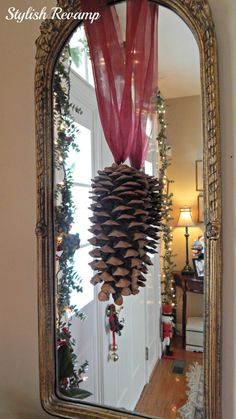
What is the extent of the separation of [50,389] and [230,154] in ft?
2.60

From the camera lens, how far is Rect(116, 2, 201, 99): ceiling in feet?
2.31

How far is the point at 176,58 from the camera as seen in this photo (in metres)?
0.73

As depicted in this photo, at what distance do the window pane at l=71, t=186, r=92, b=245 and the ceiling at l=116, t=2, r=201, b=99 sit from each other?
0.34m

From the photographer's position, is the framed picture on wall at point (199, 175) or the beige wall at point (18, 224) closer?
the framed picture on wall at point (199, 175)

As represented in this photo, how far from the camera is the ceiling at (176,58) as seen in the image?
0.71 m

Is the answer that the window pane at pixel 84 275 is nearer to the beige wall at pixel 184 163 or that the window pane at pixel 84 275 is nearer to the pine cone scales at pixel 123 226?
the pine cone scales at pixel 123 226

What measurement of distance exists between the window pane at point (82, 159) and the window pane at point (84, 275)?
0.66ft

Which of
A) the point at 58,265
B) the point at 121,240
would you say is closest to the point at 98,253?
the point at 121,240

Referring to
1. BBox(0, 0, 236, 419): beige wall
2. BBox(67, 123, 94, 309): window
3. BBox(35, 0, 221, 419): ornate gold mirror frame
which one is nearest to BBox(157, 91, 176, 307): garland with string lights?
BBox(35, 0, 221, 419): ornate gold mirror frame

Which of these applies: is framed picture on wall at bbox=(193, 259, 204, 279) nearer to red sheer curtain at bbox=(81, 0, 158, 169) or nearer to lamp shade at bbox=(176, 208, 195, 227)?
lamp shade at bbox=(176, 208, 195, 227)

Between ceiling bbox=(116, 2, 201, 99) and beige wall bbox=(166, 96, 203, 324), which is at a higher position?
ceiling bbox=(116, 2, 201, 99)

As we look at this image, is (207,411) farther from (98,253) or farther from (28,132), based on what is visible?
(28,132)

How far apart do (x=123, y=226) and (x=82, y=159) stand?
257 mm

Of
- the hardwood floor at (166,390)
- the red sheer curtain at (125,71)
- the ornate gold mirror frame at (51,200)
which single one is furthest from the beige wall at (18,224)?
the hardwood floor at (166,390)
